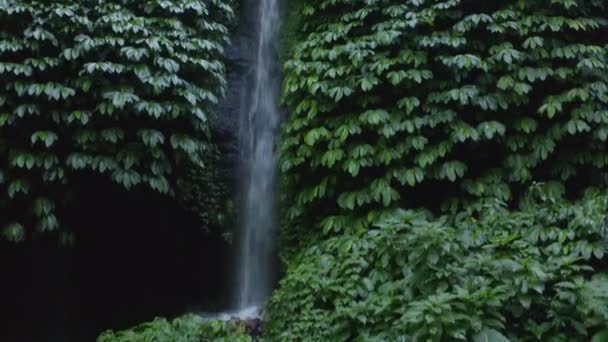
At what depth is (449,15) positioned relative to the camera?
19.5 feet

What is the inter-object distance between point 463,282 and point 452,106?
7.90 feet

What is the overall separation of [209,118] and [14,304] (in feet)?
10.2

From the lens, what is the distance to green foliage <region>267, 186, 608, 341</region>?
11.7 ft

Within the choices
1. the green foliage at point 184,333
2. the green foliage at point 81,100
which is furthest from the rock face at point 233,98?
the green foliage at point 184,333

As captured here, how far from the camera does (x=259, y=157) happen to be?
7523 millimetres

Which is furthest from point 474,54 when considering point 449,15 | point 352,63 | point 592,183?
point 592,183

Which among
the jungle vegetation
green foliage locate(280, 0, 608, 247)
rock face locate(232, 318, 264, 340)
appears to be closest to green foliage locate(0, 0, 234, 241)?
the jungle vegetation

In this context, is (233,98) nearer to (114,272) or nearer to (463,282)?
(114,272)

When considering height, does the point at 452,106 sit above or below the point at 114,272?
above

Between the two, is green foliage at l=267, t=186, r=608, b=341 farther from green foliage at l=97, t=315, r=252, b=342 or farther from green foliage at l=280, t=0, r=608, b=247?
green foliage at l=280, t=0, r=608, b=247

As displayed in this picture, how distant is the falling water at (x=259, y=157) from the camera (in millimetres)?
7203

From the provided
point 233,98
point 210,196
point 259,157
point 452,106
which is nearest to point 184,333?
point 210,196

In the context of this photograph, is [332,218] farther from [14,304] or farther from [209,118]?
[14,304]

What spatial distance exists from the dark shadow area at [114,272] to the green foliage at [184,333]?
194cm
